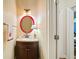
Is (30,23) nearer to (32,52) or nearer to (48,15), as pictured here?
(32,52)

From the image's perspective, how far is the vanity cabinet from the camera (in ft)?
12.4

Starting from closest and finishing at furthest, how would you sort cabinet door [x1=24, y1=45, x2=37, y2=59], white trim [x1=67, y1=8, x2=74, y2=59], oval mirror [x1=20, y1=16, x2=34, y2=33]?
1. white trim [x1=67, y1=8, x2=74, y2=59]
2. cabinet door [x1=24, y1=45, x2=37, y2=59]
3. oval mirror [x1=20, y1=16, x2=34, y2=33]

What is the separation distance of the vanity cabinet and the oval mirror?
75 centimetres

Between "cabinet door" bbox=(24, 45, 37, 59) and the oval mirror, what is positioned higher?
the oval mirror

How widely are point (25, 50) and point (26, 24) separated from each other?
1.08m

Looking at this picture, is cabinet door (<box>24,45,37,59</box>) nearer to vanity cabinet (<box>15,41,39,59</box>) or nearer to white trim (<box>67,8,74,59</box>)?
vanity cabinet (<box>15,41,39,59</box>)

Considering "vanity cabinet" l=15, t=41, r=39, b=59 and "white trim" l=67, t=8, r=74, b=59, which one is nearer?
"white trim" l=67, t=8, r=74, b=59

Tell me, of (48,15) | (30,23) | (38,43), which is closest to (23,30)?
(30,23)

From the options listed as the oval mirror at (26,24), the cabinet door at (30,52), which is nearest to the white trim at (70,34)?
the cabinet door at (30,52)

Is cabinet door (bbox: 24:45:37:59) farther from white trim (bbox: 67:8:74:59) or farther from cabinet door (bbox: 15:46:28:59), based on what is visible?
white trim (bbox: 67:8:74:59)

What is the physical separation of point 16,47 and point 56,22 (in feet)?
5.98

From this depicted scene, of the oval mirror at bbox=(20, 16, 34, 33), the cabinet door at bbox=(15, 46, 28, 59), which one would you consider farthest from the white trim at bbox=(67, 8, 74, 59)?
the oval mirror at bbox=(20, 16, 34, 33)

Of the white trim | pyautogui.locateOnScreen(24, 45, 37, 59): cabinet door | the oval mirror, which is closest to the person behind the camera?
the white trim

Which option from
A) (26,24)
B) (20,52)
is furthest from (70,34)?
(26,24)
